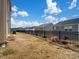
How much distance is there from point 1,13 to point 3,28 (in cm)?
106

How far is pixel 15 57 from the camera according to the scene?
6391mm

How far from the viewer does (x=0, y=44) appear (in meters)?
9.02

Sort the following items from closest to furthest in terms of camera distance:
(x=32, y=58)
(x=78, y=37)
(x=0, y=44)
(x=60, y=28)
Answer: (x=32, y=58) → (x=0, y=44) → (x=78, y=37) → (x=60, y=28)

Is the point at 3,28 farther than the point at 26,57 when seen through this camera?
Yes

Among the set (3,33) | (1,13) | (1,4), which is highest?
(1,4)

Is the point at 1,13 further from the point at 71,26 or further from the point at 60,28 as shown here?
the point at 60,28

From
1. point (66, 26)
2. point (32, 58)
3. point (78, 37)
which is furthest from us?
point (66, 26)

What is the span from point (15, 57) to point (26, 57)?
543 millimetres

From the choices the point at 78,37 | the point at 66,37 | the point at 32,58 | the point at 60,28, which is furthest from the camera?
the point at 60,28

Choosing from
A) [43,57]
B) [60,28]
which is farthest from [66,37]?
[60,28]

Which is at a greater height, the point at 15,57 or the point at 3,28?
the point at 3,28

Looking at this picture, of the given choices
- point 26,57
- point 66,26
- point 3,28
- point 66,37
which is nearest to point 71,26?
point 66,26

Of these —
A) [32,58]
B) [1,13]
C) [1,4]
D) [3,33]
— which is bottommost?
[32,58]

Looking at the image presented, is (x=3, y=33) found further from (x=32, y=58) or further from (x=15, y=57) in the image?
(x=32, y=58)
